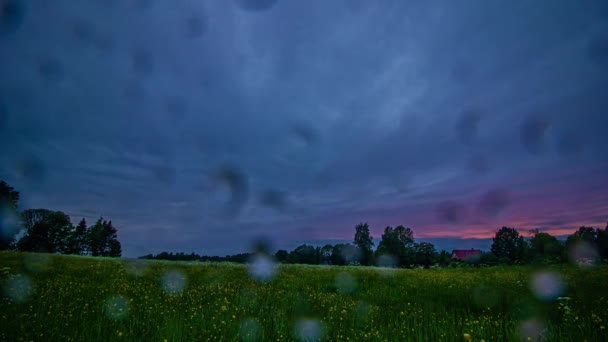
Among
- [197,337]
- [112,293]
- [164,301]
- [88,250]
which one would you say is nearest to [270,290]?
[164,301]

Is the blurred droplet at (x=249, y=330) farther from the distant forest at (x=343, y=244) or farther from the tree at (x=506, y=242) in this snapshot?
the tree at (x=506, y=242)

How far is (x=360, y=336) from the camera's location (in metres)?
5.95

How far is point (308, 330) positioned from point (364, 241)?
302 feet

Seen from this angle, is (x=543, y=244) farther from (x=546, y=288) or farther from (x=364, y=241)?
(x=546, y=288)

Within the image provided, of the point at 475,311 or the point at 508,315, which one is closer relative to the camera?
the point at 508,315

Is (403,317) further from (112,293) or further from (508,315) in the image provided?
(112,293)

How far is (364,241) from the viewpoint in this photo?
3713 inches

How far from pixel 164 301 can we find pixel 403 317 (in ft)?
23.0

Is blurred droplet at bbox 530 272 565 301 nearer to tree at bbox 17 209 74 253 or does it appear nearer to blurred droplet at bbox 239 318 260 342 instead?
blurred droplet at bbox 239 318 260 342

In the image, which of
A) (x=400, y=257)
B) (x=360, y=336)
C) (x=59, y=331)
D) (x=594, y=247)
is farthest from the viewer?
(x=400, y=257)

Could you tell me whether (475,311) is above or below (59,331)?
below

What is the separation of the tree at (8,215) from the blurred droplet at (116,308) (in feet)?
220

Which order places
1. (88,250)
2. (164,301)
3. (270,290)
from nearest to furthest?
(164,301), (270,290), (88,250)

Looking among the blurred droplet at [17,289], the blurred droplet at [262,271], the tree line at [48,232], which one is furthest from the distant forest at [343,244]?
the blurred droplet at [17,289]
